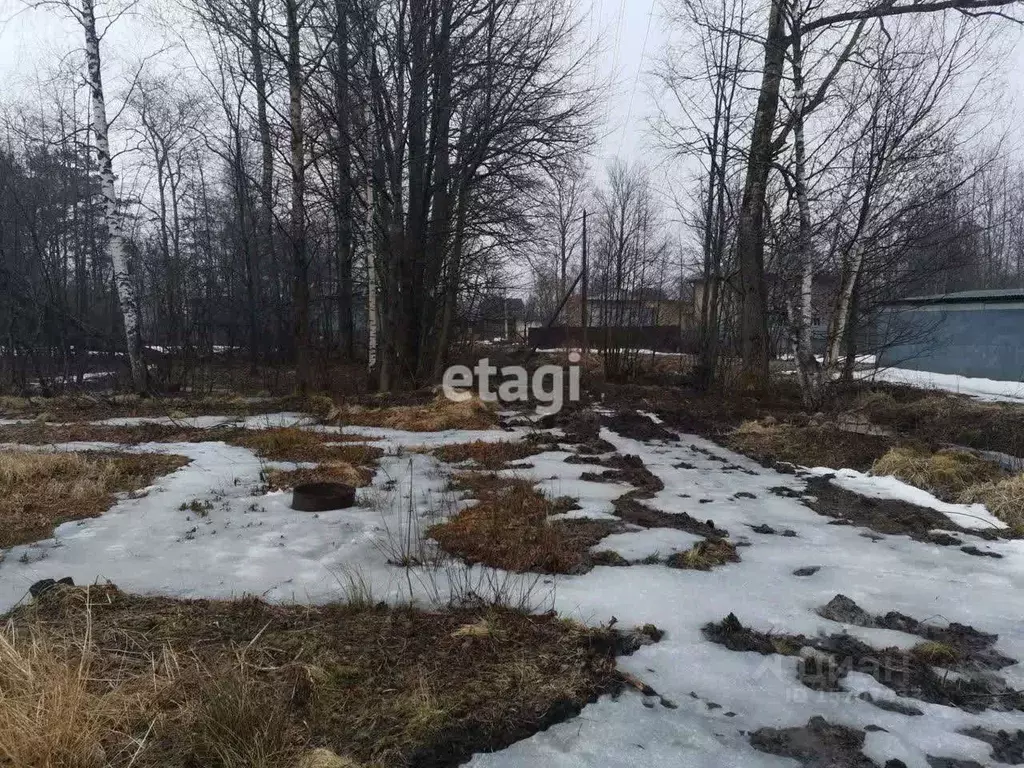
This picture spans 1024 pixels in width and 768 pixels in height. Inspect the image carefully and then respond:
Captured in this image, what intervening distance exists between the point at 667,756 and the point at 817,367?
9.73 meters

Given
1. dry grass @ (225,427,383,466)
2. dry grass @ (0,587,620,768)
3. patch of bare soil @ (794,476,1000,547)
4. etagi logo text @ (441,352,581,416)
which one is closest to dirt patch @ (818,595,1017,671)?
dry grass @ (0,587,620,768)

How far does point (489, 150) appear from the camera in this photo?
12.8 meters

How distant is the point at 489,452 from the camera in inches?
296

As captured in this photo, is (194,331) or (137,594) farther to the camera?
(194,331)

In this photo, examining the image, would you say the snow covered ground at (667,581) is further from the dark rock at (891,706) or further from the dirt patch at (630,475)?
the dirt patch at (630,475)

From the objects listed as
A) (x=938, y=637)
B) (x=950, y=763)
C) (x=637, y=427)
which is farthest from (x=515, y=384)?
(x=950, y=763)

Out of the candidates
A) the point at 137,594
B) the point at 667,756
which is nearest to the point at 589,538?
the point at 667,756

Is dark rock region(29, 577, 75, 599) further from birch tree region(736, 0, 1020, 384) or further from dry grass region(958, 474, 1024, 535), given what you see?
birch tree region(736, 0, 1020, 384)

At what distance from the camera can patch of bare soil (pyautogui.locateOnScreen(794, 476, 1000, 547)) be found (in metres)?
4.60

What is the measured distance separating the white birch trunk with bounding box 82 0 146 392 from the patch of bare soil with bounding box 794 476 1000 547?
37.3 feet

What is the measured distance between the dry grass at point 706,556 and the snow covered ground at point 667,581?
0.11 meters

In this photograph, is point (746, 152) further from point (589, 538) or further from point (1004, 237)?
point (1004, 237)

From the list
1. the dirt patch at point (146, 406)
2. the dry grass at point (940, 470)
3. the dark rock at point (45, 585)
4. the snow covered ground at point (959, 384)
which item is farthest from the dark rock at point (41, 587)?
the snow covered ground at point (959, 384)

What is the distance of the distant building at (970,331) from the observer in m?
15.7
